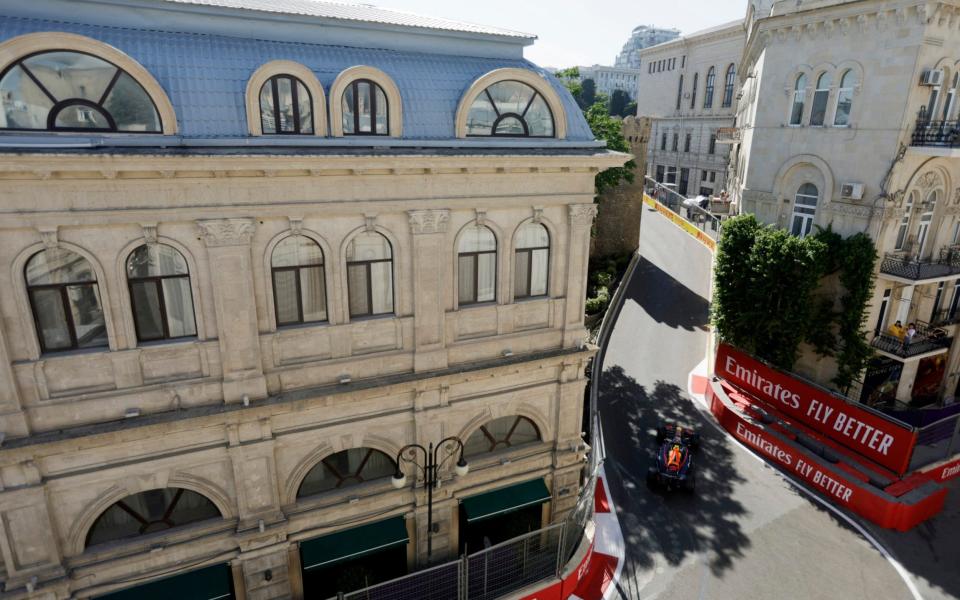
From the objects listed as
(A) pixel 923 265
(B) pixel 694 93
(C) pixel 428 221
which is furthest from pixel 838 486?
(B) pixel 694 93

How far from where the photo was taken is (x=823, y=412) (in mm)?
23969

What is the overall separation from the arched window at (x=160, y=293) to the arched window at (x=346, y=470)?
540 cm

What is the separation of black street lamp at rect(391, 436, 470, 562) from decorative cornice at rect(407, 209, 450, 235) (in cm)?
589

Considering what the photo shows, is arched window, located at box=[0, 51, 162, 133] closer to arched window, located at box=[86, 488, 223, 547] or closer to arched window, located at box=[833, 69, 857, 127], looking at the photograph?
arched window, located at box=[86, 488, 223, 547]

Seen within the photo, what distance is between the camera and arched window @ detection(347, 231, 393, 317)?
14867 mm

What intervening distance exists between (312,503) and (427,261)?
25.2ft

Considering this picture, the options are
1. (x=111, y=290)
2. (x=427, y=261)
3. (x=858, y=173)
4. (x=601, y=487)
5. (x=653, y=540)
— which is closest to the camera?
(x=111, y=290)

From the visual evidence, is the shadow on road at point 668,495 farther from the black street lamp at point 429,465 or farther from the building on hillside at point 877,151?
the black street lamp at point 429,465

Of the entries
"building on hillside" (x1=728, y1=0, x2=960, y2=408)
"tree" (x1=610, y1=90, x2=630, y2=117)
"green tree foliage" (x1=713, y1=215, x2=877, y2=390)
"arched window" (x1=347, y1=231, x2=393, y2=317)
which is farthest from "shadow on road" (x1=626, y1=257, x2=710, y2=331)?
"tree" (x1=610, y1=90, x2=630, y2=117)

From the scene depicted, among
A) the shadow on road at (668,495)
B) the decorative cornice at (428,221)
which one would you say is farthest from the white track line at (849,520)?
the decorative cornice at (428,221)

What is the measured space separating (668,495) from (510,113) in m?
16.7

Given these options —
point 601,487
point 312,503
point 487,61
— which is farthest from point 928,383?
point 312,503

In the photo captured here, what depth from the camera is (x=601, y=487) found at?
2294 centimetres

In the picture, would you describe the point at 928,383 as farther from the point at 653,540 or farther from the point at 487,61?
the point at 487,61
